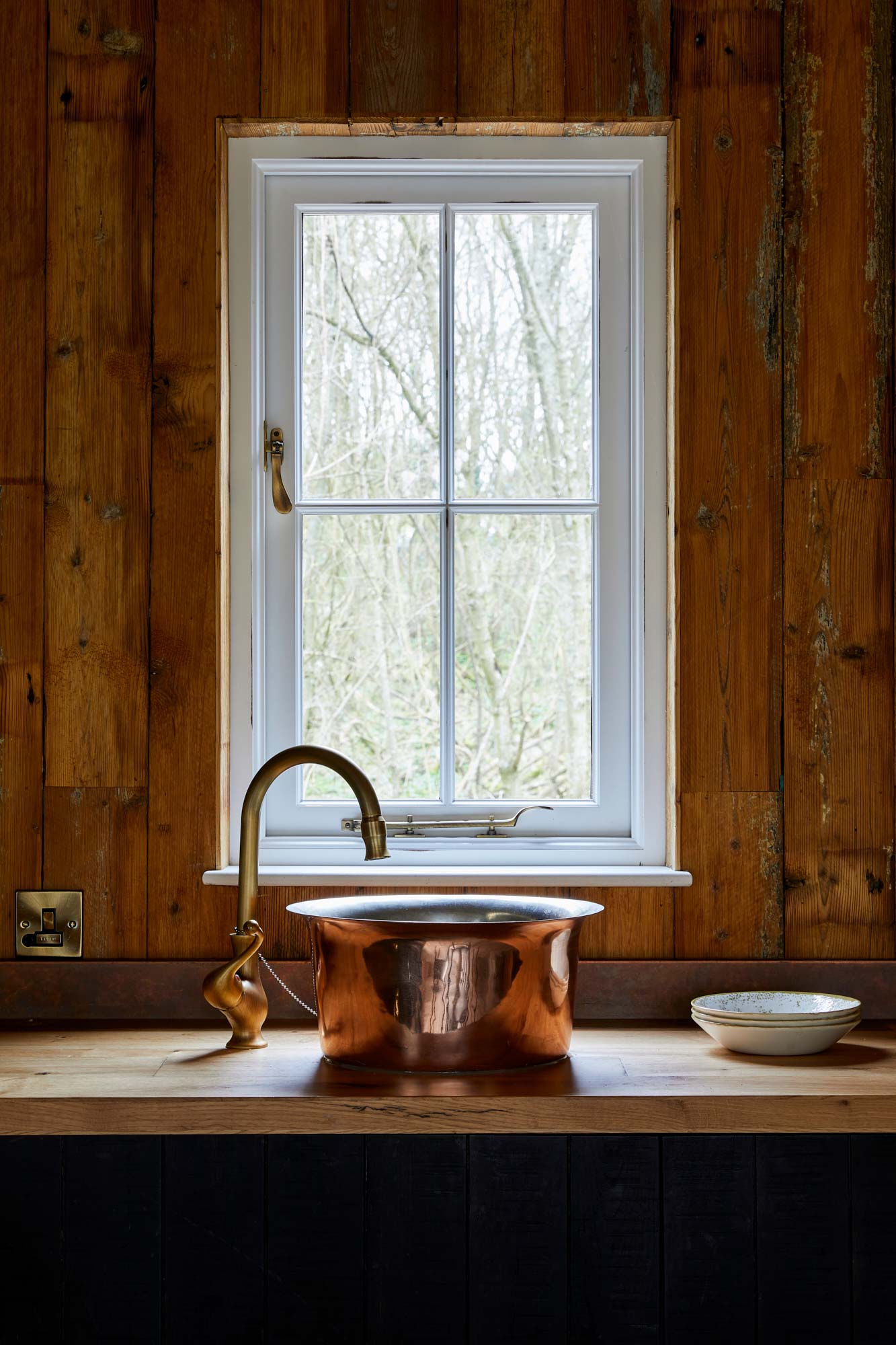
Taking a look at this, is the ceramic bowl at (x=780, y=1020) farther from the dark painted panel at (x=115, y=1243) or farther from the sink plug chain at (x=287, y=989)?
the dark painted panel at (x=115, y=1243)

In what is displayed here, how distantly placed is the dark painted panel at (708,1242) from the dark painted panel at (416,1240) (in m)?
0.24

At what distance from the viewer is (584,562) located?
1815 mm

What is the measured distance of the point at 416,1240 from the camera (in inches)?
56.0

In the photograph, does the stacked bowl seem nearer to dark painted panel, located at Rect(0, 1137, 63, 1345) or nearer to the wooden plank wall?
the wooden plank wall

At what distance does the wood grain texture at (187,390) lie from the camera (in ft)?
5.57

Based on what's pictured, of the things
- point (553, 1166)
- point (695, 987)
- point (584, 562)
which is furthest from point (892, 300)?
point (553, 1166)

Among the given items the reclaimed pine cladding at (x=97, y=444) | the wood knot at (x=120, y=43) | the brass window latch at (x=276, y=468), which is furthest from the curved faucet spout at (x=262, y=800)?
the wood knot at (x=120, y=43)

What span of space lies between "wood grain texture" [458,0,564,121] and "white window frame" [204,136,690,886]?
2.4 inches

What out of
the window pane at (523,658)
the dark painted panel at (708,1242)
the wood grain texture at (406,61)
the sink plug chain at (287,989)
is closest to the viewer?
the dark painted panel at (708,1242)

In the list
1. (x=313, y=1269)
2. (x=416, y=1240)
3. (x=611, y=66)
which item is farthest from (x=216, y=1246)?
(x=611, y=66)

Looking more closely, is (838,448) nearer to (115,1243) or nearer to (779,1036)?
(779,1036)

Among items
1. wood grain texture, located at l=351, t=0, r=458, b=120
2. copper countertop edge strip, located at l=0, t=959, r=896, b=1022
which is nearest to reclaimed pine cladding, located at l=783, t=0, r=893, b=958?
copper countertop edge strip, located at l=0, t=959, r=896, b=1022

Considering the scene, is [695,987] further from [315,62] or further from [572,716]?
[315,62]

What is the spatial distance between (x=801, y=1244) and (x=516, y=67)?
1549mm
